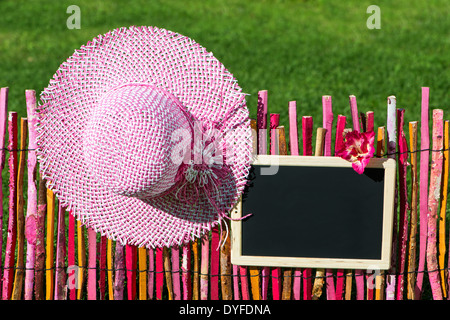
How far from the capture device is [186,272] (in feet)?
12.7

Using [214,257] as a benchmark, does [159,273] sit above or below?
below

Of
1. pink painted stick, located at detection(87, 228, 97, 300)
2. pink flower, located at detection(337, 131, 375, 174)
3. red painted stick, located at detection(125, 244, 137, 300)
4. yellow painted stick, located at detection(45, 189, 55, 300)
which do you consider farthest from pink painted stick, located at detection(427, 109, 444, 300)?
yellow painted stick, located at detection(45, 189, 55, 300)

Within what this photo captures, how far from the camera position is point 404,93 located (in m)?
7.81

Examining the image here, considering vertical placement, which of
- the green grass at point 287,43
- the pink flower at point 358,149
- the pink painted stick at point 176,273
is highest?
the green grass at point 287,43

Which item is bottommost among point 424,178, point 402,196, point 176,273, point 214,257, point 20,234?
point 176,273

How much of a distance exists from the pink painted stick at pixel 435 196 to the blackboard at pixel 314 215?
1.18ft

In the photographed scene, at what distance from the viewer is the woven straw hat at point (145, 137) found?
321cm

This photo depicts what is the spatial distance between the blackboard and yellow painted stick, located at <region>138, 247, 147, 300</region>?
0.55 meters

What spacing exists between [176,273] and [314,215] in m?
0.92

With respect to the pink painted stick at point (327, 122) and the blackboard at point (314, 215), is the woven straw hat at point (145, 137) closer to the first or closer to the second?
the blackboard at point (314, 215)

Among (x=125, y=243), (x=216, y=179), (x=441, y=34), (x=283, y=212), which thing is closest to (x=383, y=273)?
(x=283, y=212)

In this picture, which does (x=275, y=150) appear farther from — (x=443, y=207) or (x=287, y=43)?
(x=287, y=43)

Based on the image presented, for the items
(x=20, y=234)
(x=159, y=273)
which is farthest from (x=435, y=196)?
(x=20, y=234)

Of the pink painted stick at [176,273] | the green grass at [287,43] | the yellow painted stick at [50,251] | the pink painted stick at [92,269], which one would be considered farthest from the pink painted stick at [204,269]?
the green grass at [287,43]
